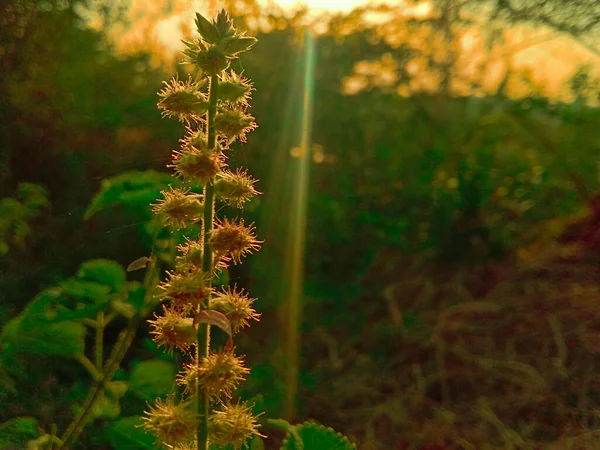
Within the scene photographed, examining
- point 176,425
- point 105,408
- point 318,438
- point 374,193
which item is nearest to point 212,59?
point 176,425

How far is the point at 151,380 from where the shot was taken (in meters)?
1.02

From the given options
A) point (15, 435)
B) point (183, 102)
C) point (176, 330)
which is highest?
point (183, 102)

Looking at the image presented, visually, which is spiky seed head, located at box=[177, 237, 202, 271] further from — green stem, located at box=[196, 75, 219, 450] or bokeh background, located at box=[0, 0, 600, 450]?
bokeh background, located at box=[0, 0, 600, 450]

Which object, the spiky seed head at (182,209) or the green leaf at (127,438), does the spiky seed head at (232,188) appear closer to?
the spiky seed head at (182,209)

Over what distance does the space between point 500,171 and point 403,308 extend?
613 millimetres

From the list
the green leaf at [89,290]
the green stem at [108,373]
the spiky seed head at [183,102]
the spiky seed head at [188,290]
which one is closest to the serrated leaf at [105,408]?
the green stem at [108,373]

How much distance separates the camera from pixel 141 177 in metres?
0.99

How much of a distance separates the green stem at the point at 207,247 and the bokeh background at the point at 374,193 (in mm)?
849

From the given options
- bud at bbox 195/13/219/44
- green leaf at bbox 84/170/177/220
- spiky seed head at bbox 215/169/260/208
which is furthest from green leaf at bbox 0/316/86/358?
bud at bbox 195/13/219/44

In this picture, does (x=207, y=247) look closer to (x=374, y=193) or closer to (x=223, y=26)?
(x=223, y=26)

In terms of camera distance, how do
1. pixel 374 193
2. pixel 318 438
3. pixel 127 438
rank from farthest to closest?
1. pixel 374 193
2. pixel 127 438
3. pixel 318 438

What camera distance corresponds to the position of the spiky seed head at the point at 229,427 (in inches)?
27.6

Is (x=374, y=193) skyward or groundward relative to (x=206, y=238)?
skyward

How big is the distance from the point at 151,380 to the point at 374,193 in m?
A: 1.37
